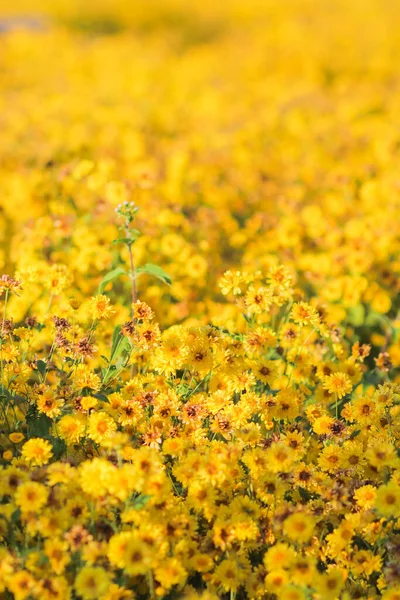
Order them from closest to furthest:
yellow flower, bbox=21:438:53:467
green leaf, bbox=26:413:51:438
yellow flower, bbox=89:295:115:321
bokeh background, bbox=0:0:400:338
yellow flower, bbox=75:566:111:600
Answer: yellow flower, bbox=75:566:111:600, yellow flower, bbox=21:438:53:467, green leaf, bbox=26:413:51:438, yellow flower, bbox=89:295:115:321, bokeh background, bbox=0:0:400:338

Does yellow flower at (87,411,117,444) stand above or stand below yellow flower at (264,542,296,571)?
above

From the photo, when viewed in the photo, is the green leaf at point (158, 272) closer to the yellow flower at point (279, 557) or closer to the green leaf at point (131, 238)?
the green leaf at point (131, 238)

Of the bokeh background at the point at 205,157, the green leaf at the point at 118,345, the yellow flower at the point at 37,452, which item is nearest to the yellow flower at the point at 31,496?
the yellow flower at the point at 37,452

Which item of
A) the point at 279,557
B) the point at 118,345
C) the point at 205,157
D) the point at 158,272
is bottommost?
the point at 279,557

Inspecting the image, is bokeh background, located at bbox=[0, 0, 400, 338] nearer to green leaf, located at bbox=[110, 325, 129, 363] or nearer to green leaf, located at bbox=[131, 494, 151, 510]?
green leaf, located at bbox=[110, 325, 129, 363]

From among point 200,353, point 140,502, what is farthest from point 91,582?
point 200,353

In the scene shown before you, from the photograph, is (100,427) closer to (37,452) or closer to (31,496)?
(37,452)

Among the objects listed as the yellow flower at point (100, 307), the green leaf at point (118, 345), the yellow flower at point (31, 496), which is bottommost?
the yellow flower at point (31, 496)

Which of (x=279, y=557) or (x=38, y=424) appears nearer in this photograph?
(x=279, y=557)

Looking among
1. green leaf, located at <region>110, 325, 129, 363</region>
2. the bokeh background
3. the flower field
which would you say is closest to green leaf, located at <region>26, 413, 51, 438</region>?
the flower field
